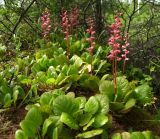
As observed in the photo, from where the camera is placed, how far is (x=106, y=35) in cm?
614

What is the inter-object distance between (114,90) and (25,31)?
310 centimetres

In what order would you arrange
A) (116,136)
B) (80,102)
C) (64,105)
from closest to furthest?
1. (116,136)
2. (64,105)
3. (80,102)

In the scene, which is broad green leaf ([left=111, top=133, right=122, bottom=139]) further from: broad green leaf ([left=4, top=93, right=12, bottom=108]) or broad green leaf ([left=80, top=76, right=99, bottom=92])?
broad green leaf ([left=4, top=93, right=12, bottom=108])

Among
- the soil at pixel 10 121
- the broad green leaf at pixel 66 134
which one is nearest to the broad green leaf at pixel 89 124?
the broad green leaf at pixel 66 134

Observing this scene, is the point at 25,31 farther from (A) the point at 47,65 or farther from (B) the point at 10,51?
(A) the point at 47,65

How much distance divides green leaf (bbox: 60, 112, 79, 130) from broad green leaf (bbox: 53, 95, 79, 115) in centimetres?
10

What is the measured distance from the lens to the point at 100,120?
2.88 metres

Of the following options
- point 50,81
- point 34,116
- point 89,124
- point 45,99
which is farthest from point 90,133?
point 50,81

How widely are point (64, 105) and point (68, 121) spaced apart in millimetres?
175

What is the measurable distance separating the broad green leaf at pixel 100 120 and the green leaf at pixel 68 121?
6.0 inches

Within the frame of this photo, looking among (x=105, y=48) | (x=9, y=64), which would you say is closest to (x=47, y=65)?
(x=9, y=64)

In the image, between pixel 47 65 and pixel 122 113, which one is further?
pixel 47 65

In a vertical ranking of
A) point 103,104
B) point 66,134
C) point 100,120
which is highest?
point 103,104

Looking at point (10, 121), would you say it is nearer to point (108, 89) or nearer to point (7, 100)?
point (7, 100)
